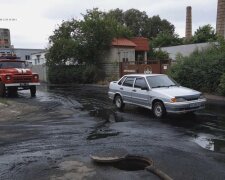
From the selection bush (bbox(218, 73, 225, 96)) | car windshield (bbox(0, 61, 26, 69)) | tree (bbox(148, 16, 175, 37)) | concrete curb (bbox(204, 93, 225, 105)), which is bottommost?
concrete curb (bbox(204, 93, 225, 105))

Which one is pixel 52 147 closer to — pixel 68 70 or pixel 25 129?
pixel 25 129

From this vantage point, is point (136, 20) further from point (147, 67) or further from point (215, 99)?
point (215, 99)

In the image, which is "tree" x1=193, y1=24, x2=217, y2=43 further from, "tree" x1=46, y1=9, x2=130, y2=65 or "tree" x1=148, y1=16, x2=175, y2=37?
"tree" x1=46, y1=9, x2=130, y2=65

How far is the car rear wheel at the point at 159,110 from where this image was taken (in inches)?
465

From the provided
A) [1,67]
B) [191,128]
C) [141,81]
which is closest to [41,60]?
[1,67]

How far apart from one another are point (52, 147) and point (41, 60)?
150 feet

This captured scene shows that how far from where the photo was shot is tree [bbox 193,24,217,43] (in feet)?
186

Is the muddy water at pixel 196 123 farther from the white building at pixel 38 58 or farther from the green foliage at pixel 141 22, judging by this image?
the green foliage at pixel 141 22

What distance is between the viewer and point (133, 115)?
12.5 meters

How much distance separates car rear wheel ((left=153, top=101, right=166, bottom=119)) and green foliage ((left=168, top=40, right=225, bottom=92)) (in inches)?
309

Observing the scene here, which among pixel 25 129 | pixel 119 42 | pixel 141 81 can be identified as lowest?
pixel 25 129

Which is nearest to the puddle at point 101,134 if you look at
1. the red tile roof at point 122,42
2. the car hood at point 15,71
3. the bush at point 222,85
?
the bush at point 222,85

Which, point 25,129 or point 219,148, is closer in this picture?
point 219,148

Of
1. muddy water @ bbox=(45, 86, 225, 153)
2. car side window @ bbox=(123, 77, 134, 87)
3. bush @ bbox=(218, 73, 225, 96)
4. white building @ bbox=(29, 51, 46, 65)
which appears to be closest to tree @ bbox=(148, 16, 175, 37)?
white building @ bbox=(29, 51, 46, 65)
